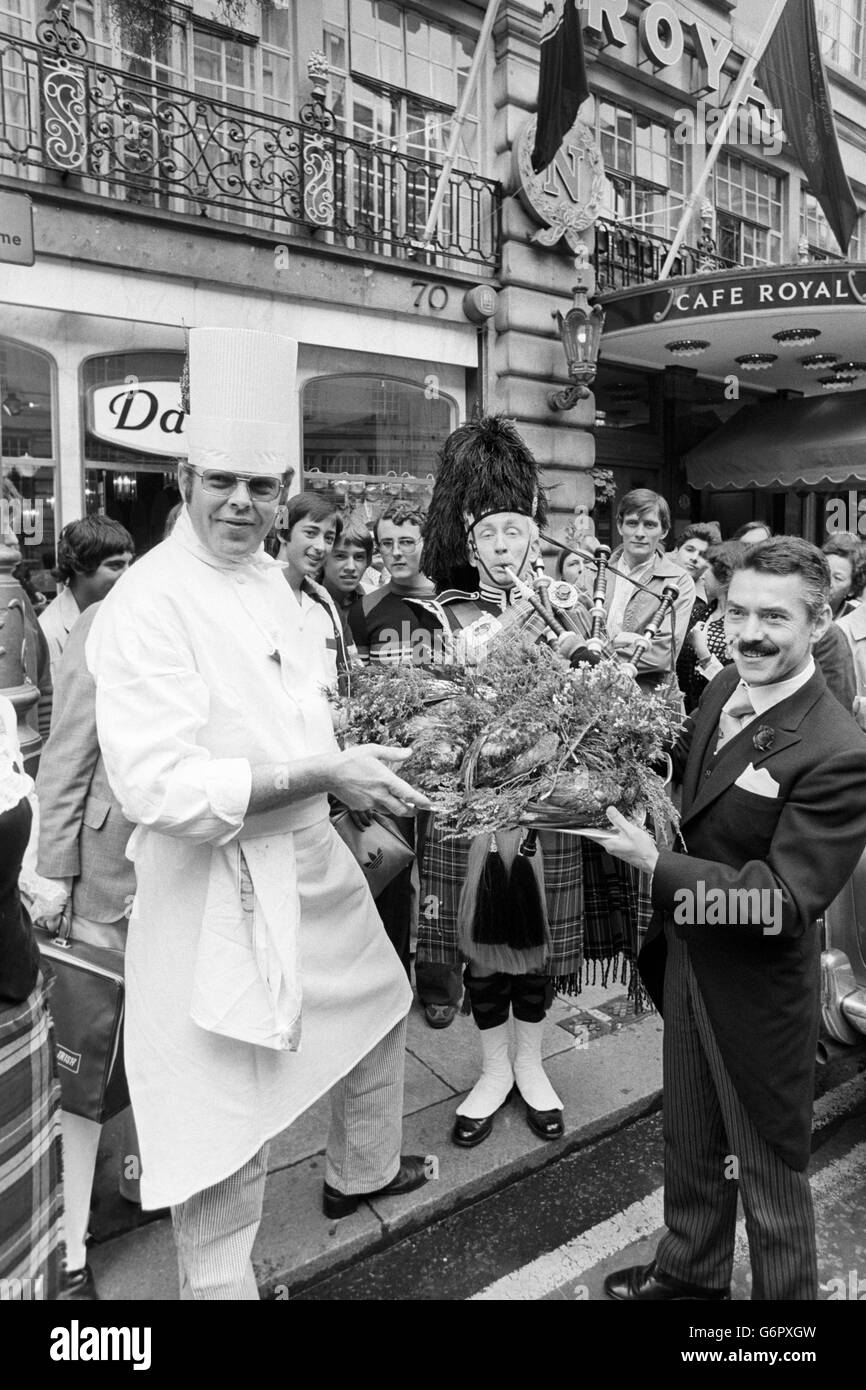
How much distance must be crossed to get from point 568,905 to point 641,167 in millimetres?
11086

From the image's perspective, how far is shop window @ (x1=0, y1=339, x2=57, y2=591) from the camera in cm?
719

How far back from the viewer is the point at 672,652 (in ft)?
12.4

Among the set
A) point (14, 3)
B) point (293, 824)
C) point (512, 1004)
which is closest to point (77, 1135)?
point (293, 824)

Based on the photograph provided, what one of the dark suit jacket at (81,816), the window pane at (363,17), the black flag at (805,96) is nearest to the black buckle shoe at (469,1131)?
the dark suit jacket at (81,816)

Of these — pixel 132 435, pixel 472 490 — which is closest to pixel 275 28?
pixel 132 435

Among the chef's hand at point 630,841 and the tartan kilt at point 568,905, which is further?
the tartan kilt at point 568,905

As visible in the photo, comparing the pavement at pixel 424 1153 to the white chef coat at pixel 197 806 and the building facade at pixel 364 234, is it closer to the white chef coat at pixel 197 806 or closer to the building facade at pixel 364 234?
the white chef coat at pixel 197 806

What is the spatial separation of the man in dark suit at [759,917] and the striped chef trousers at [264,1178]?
32.9 inches

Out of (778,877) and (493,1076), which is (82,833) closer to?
(493,1076)

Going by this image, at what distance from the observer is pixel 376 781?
6.63 ft

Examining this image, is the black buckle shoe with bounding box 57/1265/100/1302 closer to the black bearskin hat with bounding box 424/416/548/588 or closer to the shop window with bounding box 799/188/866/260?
the black bearskin hat with bounding box 424/416/548/588

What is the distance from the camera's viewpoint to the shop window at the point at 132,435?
762cm

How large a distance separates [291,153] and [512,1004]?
7989 millimetres

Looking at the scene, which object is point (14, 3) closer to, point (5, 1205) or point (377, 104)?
point (377, 104)
